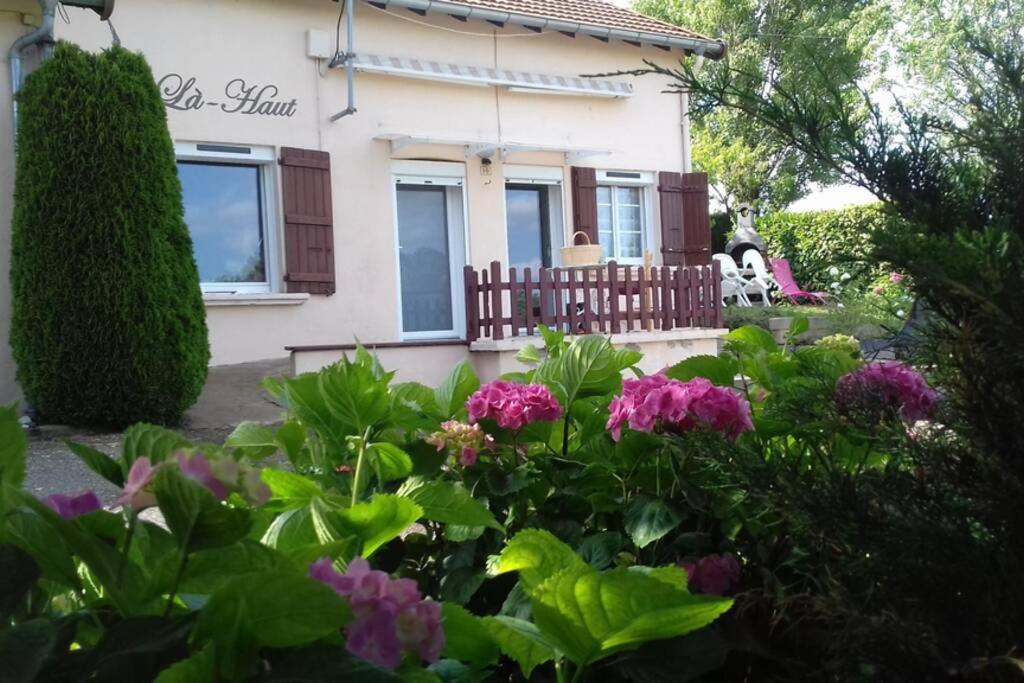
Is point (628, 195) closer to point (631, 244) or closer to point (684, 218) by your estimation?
point (631, 244)

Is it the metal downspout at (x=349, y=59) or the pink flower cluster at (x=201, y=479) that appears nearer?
the pink flower cluster at (x=201, y=479)

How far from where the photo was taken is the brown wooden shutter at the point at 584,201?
1179 cm

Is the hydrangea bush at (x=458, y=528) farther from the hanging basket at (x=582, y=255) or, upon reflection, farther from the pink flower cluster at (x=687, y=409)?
the hanging basket at (x=582, y=255)

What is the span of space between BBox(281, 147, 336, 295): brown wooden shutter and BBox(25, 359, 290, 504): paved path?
86 centimetres

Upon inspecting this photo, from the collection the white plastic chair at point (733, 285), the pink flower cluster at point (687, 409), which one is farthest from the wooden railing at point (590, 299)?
the pink flower cluster at point (687, 409)

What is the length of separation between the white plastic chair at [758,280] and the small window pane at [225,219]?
1085 cm

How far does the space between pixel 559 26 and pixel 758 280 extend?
8.69m

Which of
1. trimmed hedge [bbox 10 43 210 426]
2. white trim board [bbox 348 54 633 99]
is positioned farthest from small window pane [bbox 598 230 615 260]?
trimmed hedge [bbox 10 43 210 426]

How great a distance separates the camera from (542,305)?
10180mm

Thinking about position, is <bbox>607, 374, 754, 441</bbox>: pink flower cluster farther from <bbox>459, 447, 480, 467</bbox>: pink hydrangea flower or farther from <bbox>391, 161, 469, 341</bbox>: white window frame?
<bbox>391, 161, 469, 341</bbox>: white window frame

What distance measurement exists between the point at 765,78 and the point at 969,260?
0.54 m

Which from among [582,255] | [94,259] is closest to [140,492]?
[94,259]

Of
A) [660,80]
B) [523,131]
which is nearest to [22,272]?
[523,131]

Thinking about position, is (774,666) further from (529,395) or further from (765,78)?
(765,78)
